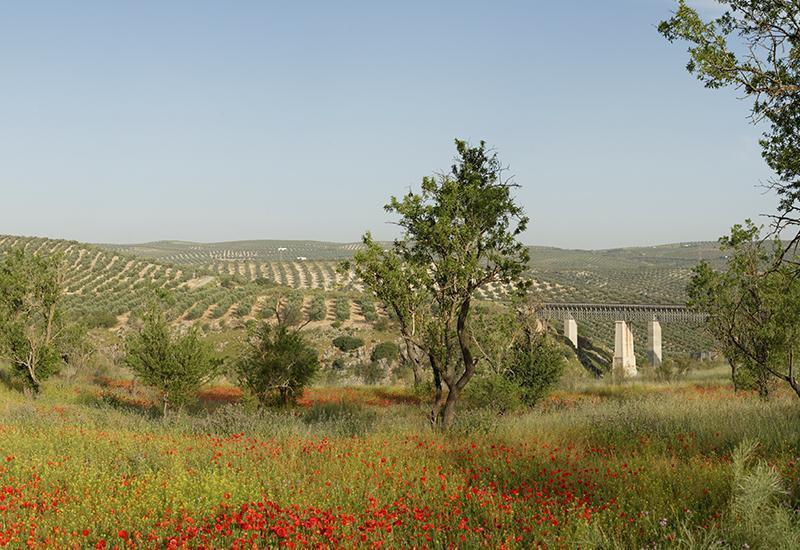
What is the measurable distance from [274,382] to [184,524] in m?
13.8

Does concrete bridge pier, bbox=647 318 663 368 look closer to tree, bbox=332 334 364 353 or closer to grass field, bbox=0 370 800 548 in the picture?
tree, bbox=332 334 364 353

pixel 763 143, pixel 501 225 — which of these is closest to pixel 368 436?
pixel 501 225

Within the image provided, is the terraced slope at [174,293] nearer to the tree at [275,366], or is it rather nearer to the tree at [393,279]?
the tree at [275,366]

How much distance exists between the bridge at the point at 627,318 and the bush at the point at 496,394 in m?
18.3

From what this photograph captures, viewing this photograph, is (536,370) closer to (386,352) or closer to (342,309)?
(386,352)

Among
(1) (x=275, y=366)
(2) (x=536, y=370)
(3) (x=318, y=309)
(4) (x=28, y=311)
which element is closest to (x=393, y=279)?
(1) (x=275, y=366)

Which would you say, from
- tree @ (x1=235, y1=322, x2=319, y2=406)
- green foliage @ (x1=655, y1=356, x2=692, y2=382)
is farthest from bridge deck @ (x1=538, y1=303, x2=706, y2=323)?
tree @ (x1=235, y1=322, x2=319, y2=406)

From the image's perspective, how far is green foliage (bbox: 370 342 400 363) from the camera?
4212 cm

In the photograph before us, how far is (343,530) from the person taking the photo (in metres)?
5.57

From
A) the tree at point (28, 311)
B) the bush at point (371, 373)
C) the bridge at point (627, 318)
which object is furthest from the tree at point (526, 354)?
the tree at point (28, 311)

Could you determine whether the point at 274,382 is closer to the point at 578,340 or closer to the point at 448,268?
the point at 448,268

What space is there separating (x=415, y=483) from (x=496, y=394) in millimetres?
12433

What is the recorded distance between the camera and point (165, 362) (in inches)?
703

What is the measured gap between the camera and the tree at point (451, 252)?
1207 centimetres
